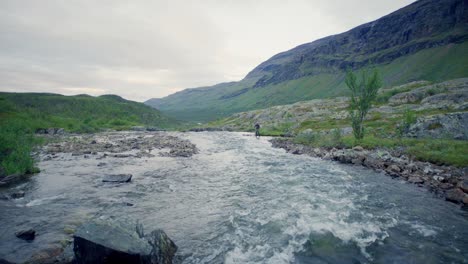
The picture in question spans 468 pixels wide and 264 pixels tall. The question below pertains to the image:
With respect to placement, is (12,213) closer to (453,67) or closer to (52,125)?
(52,125)

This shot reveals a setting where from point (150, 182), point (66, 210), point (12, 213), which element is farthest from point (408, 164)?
point (12, 213)

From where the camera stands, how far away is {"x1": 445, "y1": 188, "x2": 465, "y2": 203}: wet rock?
15.3 metres

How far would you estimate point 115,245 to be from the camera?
25.5 ft

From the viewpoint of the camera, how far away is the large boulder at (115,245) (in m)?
7.62

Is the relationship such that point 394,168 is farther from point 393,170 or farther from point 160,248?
point 160,248

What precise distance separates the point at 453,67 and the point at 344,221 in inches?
9585

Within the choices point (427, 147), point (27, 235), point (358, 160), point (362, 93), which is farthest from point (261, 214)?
point (362, 93)

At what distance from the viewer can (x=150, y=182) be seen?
2056 cm

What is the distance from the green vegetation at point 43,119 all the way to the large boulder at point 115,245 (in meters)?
18.2

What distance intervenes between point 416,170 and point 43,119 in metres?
112

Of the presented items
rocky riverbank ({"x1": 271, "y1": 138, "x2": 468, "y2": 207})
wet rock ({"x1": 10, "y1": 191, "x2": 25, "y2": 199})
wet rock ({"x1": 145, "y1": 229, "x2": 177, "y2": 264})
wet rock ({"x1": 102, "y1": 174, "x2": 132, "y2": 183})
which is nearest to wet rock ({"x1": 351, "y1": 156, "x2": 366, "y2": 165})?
rocky riverbank ({"x1": 271, "y1": 138, "x2": 468, "y2": 207})

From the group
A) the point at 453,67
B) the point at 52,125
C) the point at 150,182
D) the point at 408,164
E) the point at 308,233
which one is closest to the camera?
the point at 308,233

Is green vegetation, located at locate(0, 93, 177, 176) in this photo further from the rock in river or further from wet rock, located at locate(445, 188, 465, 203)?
wet rock, located at locate(445, 188, 465, 203)

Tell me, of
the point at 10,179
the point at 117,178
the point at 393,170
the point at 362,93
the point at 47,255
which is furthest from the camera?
the point at 362,93
